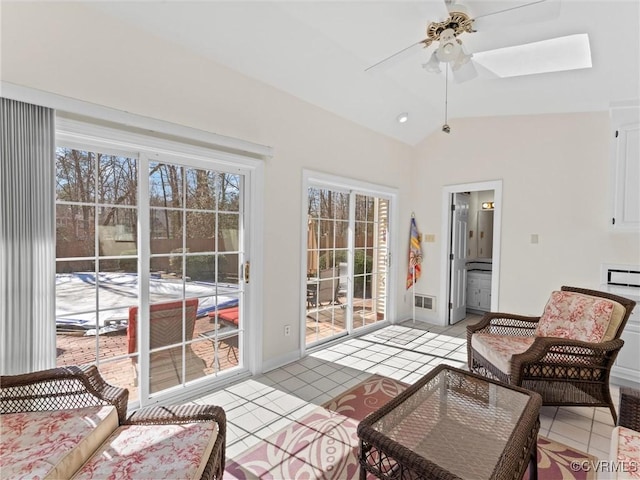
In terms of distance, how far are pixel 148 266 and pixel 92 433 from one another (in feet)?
4.24

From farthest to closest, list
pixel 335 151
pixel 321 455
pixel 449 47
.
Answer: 1. pixel 335 151
2. pixel 449 47
3. pixel 321 455

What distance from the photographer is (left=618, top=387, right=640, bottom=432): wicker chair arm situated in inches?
67.5

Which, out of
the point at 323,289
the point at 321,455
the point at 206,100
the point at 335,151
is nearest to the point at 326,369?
the point at 323,289

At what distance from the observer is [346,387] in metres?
2.96

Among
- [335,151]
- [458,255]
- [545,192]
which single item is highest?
[335,151]

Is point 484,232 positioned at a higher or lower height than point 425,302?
higher

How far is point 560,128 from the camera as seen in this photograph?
3.94 metres

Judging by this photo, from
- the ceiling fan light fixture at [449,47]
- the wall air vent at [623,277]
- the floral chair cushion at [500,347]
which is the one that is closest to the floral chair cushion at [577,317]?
the floral chair cushion at [500,347]

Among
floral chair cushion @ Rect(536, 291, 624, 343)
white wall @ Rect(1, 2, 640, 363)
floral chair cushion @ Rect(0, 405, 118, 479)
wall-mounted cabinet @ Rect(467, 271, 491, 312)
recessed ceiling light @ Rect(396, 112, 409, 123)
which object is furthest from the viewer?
wall-mounted cabinet @ Rect(467, 271, 491, 312)

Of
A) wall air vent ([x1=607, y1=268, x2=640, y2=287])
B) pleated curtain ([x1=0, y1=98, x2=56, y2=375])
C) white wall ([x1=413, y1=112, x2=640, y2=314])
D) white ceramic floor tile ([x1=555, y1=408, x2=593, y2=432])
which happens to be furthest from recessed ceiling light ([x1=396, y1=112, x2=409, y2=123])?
pleated curtain ([x1=0, y1=98, x2=56, y2=375])

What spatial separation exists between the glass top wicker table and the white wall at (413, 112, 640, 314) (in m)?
2.68

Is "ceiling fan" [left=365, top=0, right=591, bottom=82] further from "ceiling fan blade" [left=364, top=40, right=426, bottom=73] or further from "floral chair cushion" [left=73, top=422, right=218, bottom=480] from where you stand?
"floral chair cushion" [left=73, top=422, right=218, bottom=480]

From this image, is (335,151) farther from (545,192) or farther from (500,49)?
A: (545,192)

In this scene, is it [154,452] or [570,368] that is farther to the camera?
[570,368]
